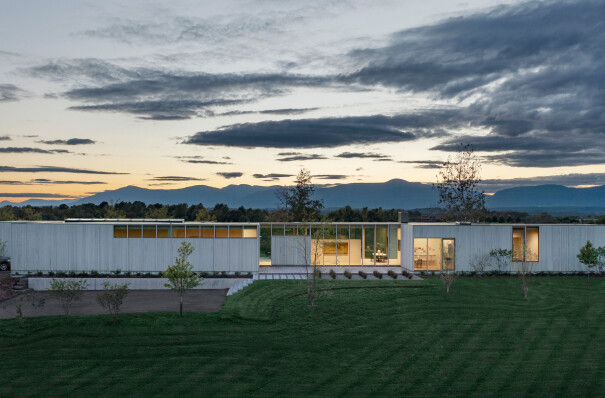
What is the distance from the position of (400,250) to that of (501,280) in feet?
18.3

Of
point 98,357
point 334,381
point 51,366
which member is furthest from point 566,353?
point 51,366

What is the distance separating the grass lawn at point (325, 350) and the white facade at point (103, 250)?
5.37m

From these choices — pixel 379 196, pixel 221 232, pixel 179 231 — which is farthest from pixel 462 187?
pixel 379 196

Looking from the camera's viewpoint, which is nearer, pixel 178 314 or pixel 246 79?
pixel 178 314

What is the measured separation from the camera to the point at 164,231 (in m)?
22.7

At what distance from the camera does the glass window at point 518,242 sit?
23.9 meters

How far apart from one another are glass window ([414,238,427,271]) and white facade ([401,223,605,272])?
8.2 inches

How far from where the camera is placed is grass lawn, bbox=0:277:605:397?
9.96m

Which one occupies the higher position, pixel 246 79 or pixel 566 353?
pixel 246 79

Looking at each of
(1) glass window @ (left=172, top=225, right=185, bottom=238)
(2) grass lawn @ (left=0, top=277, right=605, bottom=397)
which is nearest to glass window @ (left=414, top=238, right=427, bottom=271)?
(2) grass lawn @ (left=0, top=277, right=605, bottom=397)

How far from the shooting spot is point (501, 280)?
22.0 meters

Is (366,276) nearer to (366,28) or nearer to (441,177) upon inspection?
(366,28)

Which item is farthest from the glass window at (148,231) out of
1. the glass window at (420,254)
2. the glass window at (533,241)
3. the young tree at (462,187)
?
the young tree at (462,187)

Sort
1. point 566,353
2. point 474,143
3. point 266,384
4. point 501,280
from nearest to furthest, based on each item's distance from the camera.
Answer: point 266,384 < point 566,353 < point 501,280 < point 474,143
